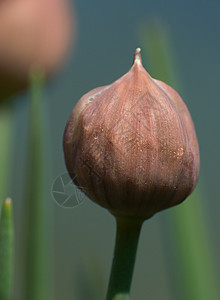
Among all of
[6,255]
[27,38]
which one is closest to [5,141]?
[27,38]

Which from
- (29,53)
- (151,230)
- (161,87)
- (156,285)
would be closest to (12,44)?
(29,53)

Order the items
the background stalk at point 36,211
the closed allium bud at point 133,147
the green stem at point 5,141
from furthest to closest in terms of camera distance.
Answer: the green stem at point 5,141 < the background stalk at point 36,211 < the closed allium bud at point 133,147

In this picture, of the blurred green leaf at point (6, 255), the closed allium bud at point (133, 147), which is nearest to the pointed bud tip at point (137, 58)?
the closed allium bud at point (133, 147)

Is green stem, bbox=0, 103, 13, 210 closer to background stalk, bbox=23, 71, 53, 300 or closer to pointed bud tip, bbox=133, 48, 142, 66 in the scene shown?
background stalk, bbox=23, 71, 53, 300

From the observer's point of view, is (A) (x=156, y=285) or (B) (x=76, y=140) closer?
(B) (x=76, y=140)

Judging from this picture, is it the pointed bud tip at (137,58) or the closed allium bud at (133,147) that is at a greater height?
the pointed bud tip at (137,58)

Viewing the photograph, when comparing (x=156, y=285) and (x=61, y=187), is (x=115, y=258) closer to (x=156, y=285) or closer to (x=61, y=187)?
(x=61, y=187)

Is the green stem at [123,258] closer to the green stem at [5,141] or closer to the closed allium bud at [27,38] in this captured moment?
the green stem at [5,141]
